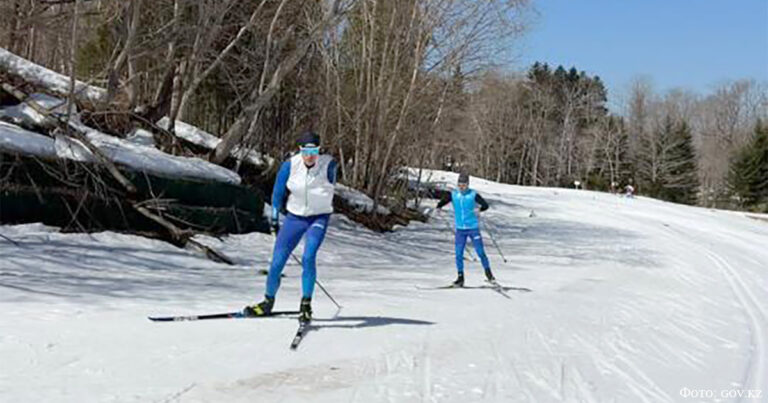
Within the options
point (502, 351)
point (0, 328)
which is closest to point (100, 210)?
point (0, 328)

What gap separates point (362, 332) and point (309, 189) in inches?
58.0

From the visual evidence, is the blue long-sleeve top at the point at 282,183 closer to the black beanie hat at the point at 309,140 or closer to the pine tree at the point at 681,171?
the black beanie hat at the point at 309,140

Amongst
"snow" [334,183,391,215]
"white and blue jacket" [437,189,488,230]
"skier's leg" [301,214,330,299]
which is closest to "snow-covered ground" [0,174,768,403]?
"skier's leg" [301,214,330,299]

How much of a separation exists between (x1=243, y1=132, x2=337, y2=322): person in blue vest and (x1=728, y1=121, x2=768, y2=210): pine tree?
5948 cm

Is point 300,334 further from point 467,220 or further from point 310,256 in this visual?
point 467,220

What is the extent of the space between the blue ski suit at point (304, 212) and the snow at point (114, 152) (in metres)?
6.91

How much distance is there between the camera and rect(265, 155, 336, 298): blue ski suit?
692 centimetres

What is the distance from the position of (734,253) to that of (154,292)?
18.4 meters

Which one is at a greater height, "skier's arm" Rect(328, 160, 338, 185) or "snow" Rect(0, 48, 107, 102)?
"snow" Rect(0, 48, 107, 102)

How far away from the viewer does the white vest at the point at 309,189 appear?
6.98 m

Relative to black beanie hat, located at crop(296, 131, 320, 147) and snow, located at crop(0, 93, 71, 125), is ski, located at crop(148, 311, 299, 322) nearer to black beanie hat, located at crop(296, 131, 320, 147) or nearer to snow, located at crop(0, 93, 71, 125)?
black beanie hat, located at crop(296, 131, 320, 147)

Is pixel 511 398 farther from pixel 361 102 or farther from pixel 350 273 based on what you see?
pixel 361 102

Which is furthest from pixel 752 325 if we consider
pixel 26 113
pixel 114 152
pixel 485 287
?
pixel 26 113

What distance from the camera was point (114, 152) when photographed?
44.4 ft
